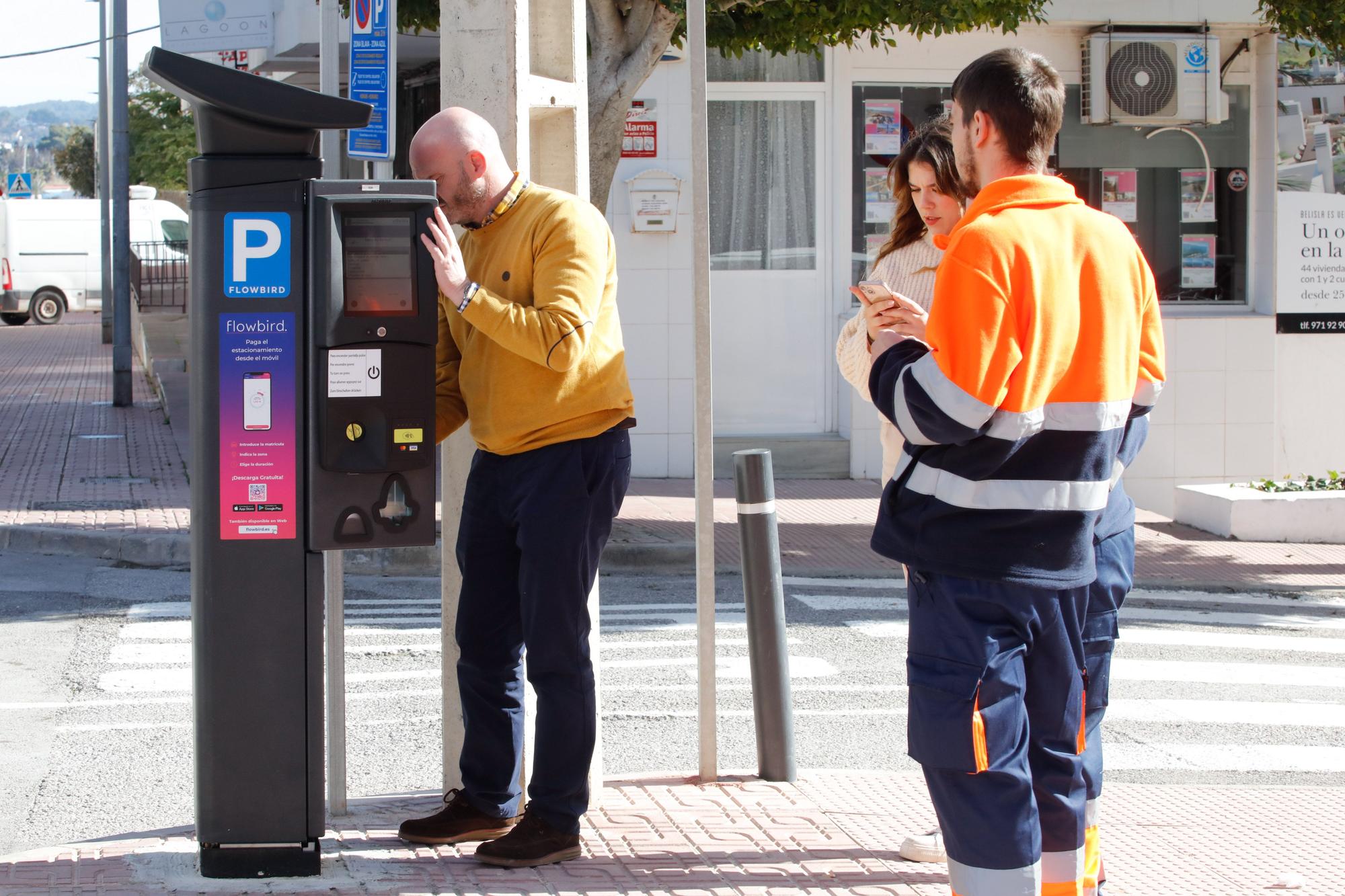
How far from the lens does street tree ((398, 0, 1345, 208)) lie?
936cm

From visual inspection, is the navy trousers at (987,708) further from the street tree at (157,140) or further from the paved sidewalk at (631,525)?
the street tree at (157,140)

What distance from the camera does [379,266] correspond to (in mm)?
3572

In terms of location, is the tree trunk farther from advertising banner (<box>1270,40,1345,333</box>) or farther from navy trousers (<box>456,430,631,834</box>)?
advertising banner (<box>1270,40,1345,333</box>)

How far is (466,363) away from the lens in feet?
12.9

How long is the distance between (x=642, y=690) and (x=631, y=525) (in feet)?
13.1

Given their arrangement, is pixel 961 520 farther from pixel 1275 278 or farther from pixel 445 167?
pixel 1275 278

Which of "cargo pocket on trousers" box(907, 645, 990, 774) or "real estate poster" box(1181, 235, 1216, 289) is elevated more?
"real estate poster" box(1181, 235, 1216, 289)

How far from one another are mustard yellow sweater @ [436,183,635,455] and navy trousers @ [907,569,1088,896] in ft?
3.49

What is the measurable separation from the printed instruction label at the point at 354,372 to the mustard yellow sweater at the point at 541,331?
24cm

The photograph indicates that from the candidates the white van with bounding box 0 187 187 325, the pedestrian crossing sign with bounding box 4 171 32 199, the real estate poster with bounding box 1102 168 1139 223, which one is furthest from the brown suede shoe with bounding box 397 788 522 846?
the pedestrian crossing sign with bounding box 4 171 32 199

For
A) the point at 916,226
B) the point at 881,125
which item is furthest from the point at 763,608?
the point at 881,125

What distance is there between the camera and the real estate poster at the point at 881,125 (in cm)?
1325

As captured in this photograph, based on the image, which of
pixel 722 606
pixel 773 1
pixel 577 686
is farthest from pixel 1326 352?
pixel 577 686

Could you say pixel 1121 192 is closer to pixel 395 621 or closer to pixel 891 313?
pixel 395 621
